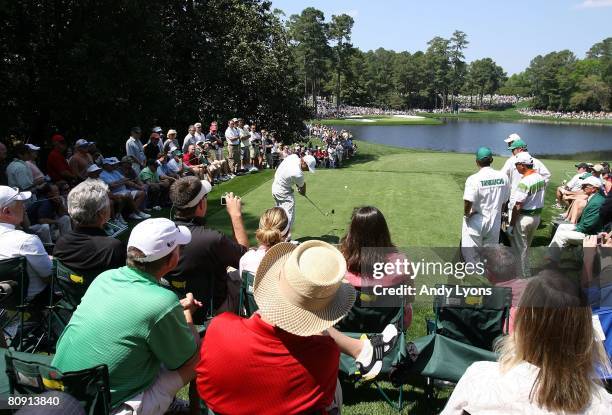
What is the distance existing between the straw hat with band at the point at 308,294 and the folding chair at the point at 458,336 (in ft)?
5.33

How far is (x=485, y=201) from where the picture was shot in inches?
256

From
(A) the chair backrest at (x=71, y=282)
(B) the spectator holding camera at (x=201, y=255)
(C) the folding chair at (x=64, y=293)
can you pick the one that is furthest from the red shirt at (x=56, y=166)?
(B) the spectator holding camera at (x=201, y=255)

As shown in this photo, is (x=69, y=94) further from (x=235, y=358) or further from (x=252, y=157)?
(x=235, y=358)

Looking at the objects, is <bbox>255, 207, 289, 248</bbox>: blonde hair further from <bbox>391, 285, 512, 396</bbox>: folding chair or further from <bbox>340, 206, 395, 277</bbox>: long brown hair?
<bbox>391, 285, 512, 396</bbox>: folding chair

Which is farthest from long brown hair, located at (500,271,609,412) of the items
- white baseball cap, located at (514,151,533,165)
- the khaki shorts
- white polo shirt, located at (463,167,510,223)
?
white baseball cap, located at (514,151,533,165)

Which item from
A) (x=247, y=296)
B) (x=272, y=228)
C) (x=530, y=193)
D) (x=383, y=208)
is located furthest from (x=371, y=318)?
(x=383, y=208)

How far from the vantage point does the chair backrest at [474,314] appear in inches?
156

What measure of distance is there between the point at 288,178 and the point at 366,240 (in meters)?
3.38

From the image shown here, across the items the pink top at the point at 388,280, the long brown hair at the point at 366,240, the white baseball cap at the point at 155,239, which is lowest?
the pink top at the point at 388,280

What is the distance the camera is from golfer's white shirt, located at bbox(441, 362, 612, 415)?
1.98m

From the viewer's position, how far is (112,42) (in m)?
15.7

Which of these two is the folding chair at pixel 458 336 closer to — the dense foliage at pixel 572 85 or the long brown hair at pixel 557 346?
the long brown hair at pixel 557 346

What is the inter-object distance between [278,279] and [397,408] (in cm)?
208

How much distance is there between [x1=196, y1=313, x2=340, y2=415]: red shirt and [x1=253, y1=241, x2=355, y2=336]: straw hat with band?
88 mm
